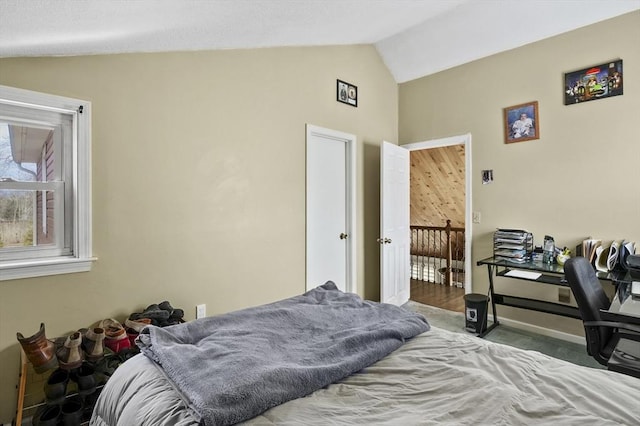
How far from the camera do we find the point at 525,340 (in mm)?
3205

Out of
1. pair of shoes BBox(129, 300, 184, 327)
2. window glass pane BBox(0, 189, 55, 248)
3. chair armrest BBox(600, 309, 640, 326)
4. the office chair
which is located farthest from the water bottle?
window glass pane BBox(0, 189, 55, 248)

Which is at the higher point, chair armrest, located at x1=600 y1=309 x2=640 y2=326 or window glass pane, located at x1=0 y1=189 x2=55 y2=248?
window glass pane, located at x1=0 y1=189 x2=55 y2=248

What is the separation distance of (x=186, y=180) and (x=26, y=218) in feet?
3.08

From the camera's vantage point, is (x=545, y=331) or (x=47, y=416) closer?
(x=47, y=416)

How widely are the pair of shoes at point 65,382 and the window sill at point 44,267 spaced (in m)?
0.54

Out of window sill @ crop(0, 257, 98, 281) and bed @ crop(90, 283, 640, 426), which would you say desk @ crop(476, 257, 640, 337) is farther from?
window sill @ crop(0, 257, 98, 281)

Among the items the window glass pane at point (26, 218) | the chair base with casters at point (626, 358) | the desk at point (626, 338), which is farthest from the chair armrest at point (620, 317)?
the window glass pane at point (26, 218)

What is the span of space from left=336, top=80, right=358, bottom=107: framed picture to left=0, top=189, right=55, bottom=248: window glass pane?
270 centimetres

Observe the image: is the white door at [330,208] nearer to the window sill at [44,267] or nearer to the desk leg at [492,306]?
the desk leg at [492,306]

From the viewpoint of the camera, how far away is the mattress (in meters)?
0.95

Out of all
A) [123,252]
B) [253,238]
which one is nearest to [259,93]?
[253,238]

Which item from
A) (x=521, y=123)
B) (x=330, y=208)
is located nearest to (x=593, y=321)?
(x=521, y=123)

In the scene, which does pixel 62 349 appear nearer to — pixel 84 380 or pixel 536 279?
pixel 84 380

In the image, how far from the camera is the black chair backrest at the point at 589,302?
1936 mm
